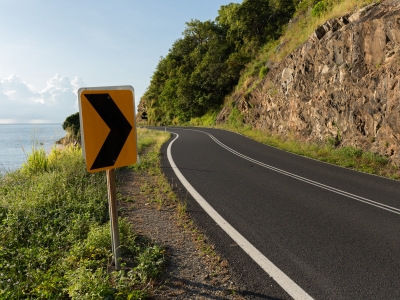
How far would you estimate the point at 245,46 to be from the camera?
4109 centimetres

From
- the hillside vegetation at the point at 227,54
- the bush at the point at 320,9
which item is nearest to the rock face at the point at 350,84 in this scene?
the bush at the point at 320,9

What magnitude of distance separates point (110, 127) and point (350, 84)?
13.8 meters

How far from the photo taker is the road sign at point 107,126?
131 inches

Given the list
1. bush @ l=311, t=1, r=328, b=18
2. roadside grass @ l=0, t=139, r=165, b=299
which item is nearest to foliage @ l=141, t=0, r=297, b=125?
bush @ l=311, t=1, r=328, b=18

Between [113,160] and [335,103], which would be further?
[335,103]

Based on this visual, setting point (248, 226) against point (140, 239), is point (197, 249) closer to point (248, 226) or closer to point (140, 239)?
point (140, 239)

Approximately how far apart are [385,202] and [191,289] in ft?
18.2

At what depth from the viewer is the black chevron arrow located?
3.42 metres

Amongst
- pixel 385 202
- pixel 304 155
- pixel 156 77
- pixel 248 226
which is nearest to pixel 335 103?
pixel 304 155

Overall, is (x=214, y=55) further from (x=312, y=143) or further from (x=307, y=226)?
(x=307, y=226)

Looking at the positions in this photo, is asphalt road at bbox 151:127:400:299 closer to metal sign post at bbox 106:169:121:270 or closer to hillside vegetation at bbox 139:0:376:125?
metal sign post at bbox 106:169:121:270

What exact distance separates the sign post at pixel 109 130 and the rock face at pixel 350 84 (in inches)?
426

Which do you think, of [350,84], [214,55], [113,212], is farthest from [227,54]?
[113,212]

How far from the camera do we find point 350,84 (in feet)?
47.8
